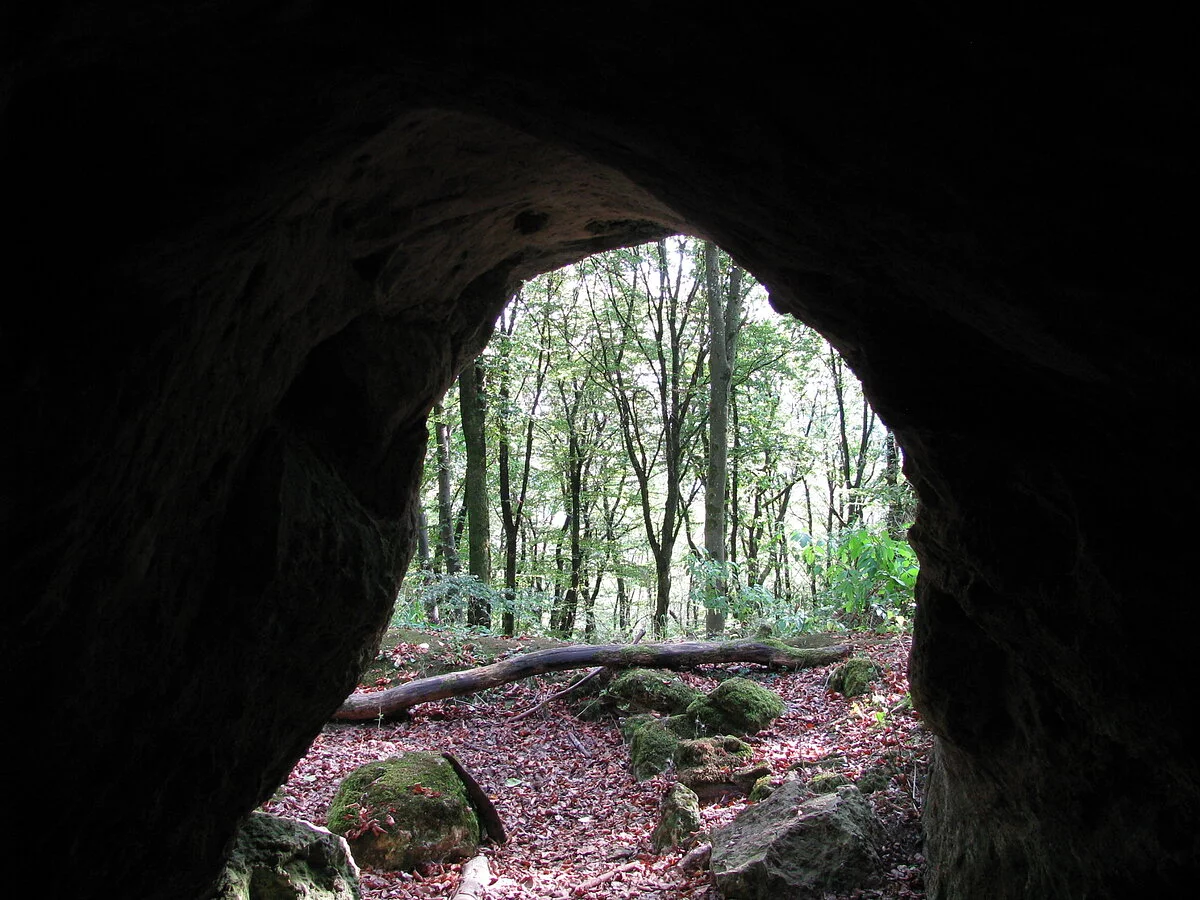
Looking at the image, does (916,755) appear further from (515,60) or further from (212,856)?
(515,60)

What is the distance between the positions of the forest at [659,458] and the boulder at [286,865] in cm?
839

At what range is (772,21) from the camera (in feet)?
6.48

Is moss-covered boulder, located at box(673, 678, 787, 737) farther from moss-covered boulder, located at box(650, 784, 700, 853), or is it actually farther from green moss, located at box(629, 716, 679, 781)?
moss-covered boulder, located at box(650, 784, 700, 853)

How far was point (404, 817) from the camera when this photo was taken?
6.61 m

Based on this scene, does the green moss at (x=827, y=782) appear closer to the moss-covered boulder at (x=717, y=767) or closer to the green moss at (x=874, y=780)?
the green moss at (x=874, y=780)

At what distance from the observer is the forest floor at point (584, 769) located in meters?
6.03

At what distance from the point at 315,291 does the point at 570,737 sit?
7327 millimetres

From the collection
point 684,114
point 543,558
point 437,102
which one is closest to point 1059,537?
point 684,114

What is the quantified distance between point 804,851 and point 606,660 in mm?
6053

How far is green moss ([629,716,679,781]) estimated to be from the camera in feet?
27.1

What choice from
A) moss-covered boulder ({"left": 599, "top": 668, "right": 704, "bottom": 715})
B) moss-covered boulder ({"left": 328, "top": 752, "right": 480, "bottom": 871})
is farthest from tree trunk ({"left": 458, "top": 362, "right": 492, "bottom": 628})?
moss-covered boulder ({"left": 328, "top": 752, "right": 480, "bottom": 871})

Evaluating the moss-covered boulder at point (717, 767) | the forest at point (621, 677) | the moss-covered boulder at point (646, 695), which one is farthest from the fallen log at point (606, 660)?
the moss-covered boulder at point (717, 767)

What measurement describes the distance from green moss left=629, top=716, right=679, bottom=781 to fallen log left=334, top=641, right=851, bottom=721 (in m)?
2.25

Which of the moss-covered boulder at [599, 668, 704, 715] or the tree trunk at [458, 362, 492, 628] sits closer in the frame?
the moss-covered boulder at [599, 668, 704, 715]
